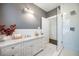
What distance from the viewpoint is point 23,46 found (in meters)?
1.55

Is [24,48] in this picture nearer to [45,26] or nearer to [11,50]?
[11,50]

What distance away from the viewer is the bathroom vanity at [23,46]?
1.42 meters

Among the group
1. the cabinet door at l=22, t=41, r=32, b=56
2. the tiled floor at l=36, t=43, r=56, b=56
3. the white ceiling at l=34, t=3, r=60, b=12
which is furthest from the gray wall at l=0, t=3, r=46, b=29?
the tiled floor at l=36, t=43, r=56, b=56

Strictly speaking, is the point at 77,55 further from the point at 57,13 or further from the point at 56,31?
the point at 57,13

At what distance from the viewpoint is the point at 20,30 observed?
1586mm

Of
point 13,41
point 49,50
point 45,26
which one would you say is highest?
point 45,26

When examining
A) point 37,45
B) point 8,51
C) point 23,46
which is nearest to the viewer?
point 8,51

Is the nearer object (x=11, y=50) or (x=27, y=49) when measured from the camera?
(x=11, y=50)

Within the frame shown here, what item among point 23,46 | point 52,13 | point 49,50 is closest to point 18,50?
point 23,46

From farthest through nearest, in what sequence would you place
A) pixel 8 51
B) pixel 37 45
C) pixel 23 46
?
1. pixel 37 45
2. pixel 23 46
3. pixel 8 51

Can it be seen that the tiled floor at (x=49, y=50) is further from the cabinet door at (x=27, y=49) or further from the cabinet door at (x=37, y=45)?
the cabinet door at (x=27, y=49)

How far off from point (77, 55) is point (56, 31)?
1.81 ft

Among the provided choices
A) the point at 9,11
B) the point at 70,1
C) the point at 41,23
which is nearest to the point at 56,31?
the point at 41,23

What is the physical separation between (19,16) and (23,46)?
1.74 feet
